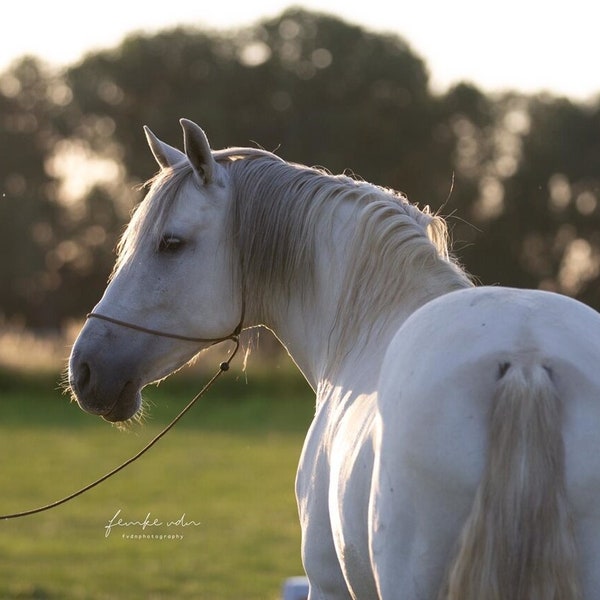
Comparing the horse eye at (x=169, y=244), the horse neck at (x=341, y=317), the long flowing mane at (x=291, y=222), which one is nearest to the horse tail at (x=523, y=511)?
the horse neck at (x=341, y=317)

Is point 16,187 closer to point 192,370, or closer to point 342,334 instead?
point 192,370

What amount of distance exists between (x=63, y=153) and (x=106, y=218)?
5.78m

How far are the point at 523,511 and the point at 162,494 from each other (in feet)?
32.6

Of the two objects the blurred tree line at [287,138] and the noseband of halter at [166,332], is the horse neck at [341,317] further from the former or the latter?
the blurred tree line at [287,138]

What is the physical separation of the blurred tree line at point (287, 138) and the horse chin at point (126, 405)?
30.0 metres

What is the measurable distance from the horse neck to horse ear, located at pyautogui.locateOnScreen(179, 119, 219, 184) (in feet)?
1.47

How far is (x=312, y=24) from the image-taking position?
129 ft

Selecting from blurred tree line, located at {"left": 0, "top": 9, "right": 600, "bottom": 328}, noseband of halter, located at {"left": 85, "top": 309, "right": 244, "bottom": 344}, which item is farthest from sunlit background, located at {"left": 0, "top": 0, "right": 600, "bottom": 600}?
noseband of halter, located at {"left": 85, "top": 309, "right": 244, "bottom": 344}

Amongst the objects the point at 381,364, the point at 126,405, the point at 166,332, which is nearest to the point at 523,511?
the point at 381,364

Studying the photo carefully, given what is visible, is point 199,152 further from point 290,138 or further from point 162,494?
point 290,138

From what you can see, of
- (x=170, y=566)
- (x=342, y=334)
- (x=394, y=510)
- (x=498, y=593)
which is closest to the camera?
(x=498, y=593)

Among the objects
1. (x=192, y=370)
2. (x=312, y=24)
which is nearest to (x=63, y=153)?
(x=312, y=24)

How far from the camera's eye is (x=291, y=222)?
346 cm

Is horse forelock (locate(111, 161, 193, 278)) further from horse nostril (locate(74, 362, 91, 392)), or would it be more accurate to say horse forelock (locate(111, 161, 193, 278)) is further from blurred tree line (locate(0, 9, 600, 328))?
blurred tree line (locate(0, 9, 600, 328))
